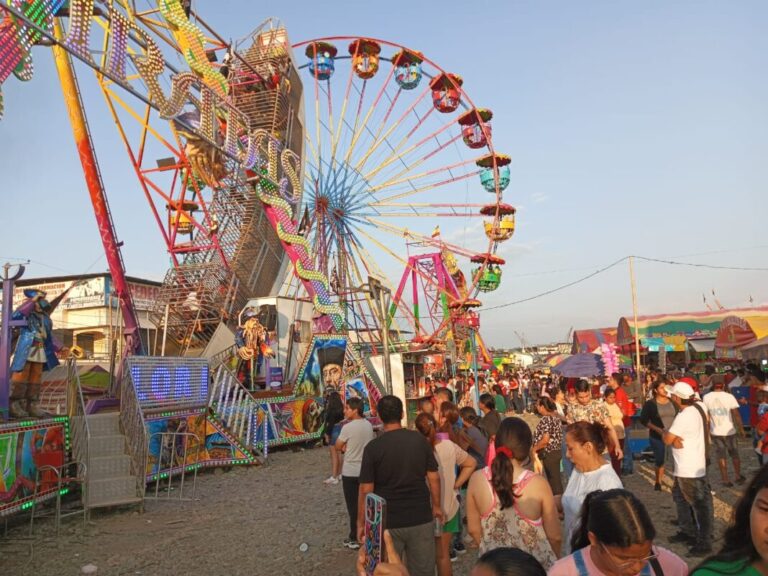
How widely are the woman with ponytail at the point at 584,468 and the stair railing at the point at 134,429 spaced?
6.51 m

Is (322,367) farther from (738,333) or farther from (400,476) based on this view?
(738,333)

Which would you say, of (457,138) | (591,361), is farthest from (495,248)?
(591,361)

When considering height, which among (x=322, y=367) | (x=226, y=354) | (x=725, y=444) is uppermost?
(x=226, y=354)

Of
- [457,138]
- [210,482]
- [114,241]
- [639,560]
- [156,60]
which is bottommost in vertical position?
[210,482]

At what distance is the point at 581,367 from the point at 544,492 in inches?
605

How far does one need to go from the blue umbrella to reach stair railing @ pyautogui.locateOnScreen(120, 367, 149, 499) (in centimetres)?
1237

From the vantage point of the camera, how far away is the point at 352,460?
6195 millimetres

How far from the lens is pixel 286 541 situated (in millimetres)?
6652

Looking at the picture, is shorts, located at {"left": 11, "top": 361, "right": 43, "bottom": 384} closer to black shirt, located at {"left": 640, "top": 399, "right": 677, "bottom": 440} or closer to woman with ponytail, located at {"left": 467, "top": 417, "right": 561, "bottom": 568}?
woman with ponytail, located at {"left": 467, "top": 417, "right": 561, "bottom": 568}

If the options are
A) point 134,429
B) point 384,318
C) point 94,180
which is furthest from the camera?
point 384,318

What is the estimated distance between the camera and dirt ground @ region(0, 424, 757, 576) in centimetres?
586

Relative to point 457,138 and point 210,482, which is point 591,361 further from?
point 210,482

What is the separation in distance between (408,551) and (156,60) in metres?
8.14

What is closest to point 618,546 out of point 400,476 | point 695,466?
point 400,476
